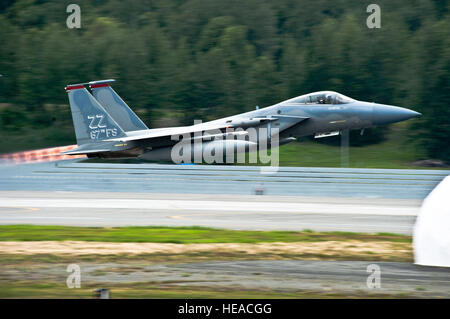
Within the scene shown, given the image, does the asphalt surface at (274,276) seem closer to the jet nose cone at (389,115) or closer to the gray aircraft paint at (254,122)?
the gray aircraft paint at (254,122)

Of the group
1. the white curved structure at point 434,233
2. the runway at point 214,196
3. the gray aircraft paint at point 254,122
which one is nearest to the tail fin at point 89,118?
the gray aircraft paint at point 254,122

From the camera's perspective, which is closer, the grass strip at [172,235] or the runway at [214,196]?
the grass strip at [172,235]

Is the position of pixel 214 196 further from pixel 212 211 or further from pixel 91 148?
pixel 91 148

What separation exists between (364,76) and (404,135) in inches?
144

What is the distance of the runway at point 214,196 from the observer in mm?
14883

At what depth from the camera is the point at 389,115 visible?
70.4ft

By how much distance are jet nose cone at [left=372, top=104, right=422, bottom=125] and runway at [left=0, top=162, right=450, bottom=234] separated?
374 cm

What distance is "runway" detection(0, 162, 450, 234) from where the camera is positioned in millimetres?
14883

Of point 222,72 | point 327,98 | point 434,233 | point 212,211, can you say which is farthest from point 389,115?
point 434,233

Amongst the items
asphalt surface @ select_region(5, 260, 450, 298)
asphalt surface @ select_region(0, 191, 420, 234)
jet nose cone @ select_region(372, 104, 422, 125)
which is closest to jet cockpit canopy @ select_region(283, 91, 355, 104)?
jet nose cone @ select_region(372, 104, 422, 125)

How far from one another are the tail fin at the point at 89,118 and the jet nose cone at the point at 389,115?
367 inches

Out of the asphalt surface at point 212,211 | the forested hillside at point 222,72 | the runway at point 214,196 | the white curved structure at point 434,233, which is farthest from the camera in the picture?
the forested hillside at point 222,72

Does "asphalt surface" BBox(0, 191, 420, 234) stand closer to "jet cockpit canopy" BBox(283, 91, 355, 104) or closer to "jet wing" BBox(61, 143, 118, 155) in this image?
"jet wing" BBox(61, 143, 118, 155)

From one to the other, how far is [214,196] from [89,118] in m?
5.93
